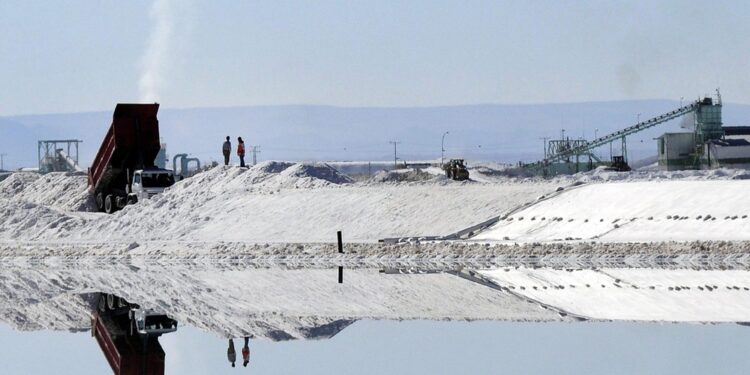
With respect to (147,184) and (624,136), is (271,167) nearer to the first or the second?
(147,184)

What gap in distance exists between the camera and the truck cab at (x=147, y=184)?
55.1 m

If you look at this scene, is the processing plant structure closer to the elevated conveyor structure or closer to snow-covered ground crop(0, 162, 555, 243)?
the elevated conveyor structure

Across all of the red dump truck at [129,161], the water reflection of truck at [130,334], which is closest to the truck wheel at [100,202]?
the red dump truck at [129,161]

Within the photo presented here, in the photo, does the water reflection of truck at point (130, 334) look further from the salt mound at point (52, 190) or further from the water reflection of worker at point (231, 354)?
A: the salt mound at point (52, 190)

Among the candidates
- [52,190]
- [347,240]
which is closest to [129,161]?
[52,190]

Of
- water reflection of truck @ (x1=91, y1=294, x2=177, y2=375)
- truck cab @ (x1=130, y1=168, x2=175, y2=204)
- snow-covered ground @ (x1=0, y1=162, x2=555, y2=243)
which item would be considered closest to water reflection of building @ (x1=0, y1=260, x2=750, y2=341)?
water reflection of truck @ (x1=91, y1=294, x2=177, y2=375)

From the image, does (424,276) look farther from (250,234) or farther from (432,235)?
(250,234)

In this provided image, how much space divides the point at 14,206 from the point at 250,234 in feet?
44.8

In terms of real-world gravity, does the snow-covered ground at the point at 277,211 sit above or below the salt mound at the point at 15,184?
below

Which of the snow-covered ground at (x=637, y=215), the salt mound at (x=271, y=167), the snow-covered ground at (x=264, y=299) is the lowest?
the snow-covered ground at (x=264, y=299)

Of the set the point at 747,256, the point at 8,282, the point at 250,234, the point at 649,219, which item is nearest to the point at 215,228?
the point at 250,234

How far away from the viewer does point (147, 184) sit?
55.2 m

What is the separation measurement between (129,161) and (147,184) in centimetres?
119

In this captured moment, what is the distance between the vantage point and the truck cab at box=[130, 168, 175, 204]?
5506 cm
